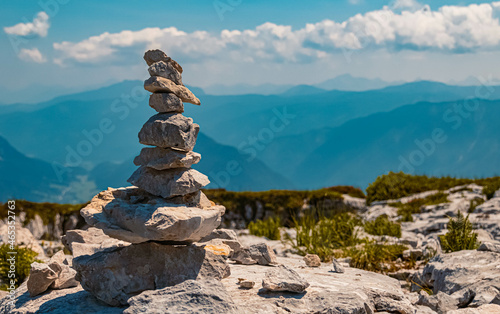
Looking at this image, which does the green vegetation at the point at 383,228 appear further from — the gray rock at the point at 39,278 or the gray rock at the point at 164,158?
the gray rock at the point at 39,278

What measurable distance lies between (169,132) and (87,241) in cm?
340

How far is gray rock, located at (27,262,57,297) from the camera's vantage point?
19.5 ft

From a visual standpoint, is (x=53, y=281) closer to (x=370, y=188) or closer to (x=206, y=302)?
(x=206, y=302)

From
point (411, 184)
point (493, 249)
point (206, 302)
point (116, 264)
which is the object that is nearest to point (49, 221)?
point (116, 264)

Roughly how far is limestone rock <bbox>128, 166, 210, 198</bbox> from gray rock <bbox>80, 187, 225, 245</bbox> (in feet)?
0.51

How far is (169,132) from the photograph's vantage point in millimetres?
5648

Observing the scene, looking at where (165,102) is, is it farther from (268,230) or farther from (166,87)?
(268,230)

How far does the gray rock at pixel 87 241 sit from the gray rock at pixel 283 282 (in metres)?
2.66

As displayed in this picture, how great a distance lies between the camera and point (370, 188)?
21.0 meters

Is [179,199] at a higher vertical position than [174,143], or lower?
lower

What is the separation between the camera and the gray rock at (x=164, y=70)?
19.2 ft

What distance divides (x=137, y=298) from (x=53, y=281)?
87.4 inches

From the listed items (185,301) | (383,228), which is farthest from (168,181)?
(383,228)

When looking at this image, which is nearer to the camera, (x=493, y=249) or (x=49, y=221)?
(x=493, y=249)
